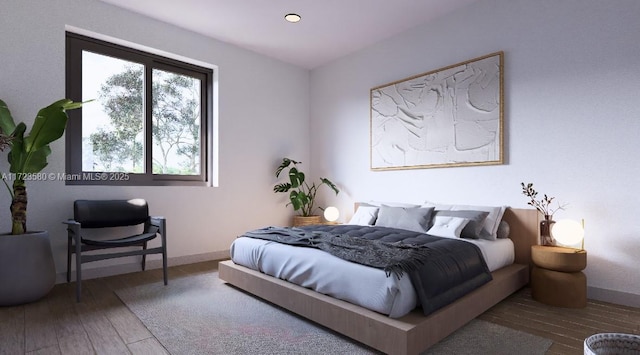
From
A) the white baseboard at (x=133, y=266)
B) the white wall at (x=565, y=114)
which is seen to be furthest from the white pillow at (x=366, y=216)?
the white baseboard at (x=133, y=266)

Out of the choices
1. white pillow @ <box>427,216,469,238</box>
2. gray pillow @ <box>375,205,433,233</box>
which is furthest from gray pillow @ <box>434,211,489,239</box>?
gray pillow @ <box>375,205,433,233</box>

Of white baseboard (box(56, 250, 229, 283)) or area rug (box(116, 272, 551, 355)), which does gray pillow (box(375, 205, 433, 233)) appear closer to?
area rug (box(116, 272, 551, 355))

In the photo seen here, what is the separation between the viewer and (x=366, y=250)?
236 centimetres

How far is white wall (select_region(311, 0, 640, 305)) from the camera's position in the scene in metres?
2.73

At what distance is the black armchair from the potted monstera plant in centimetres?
29

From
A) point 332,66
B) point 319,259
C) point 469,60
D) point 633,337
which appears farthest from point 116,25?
point 633,337

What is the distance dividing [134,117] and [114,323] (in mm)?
2471

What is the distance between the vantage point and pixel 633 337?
49.3 inches

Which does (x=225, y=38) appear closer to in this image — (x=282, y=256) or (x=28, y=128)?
(x=28, y=128)

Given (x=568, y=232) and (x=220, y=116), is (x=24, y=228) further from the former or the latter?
(x=568, y=232)

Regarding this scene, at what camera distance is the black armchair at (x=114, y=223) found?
9.84 ft

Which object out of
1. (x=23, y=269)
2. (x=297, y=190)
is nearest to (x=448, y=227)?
(x=297, y=190)

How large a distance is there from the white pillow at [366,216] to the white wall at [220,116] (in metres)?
1.62

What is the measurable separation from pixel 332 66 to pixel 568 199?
3.61 m
